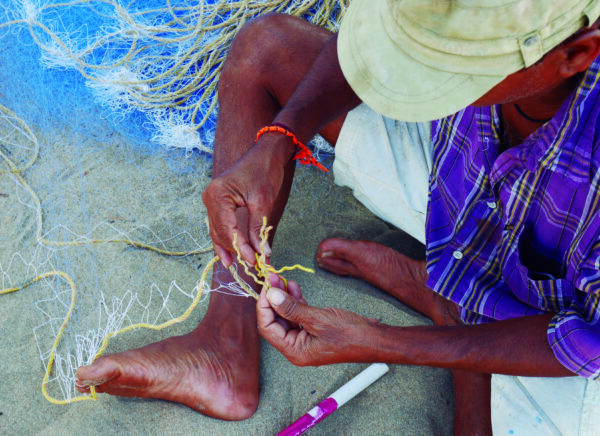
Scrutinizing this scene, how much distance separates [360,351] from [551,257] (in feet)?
1.54

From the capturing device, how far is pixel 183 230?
196 cm

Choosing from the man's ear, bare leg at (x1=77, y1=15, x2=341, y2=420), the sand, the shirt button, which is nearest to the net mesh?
the sand

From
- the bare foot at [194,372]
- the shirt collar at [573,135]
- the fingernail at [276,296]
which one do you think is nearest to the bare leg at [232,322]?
the bare foot at [194,372]

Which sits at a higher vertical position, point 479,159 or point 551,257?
point 479,159

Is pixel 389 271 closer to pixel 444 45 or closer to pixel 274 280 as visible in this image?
pixel 274 280

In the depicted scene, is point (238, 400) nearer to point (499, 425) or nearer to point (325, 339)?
point (325, 339)

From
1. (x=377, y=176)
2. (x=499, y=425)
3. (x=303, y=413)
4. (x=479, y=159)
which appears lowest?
(x=303, y=413)

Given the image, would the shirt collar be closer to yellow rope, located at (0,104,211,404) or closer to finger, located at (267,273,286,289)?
finger, located at (267,273,286,289)

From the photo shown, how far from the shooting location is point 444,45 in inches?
36.2

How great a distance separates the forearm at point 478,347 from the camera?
1.22 m

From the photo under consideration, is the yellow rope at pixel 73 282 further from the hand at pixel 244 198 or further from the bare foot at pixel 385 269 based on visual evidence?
the bare foot at pixel 385 269

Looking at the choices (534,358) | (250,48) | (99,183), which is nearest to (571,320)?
(534,358)

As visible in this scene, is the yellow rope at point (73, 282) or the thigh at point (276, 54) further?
the thigh at point (276, 54)

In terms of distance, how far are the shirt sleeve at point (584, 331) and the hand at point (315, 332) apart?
1.23 feet
